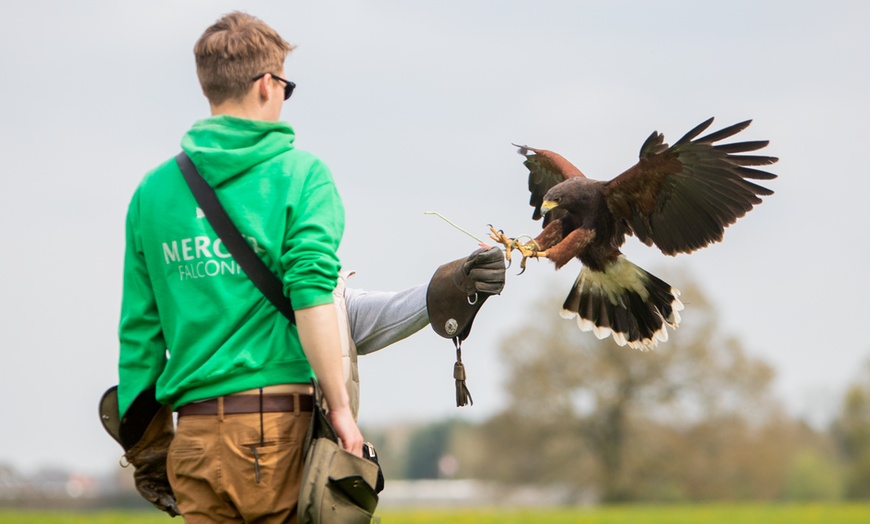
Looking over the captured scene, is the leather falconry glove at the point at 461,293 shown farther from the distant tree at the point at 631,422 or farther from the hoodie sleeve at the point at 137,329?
the distant tree at the point at 631,422

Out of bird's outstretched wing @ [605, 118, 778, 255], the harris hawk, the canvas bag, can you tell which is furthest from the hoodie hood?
bird's outstretched wing @ [605, 118, 778, 255]

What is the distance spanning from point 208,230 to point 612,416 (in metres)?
45.5

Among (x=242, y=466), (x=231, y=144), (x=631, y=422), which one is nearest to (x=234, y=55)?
(x=231, y=144)

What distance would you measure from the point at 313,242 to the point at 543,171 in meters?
A: 2.03

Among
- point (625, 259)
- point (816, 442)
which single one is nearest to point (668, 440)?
point (816, 442)

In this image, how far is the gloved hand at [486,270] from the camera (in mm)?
3264

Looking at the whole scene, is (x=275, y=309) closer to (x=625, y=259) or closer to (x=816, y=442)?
(x=625, y=259)

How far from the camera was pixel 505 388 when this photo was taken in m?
46.6

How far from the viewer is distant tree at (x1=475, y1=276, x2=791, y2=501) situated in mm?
44594

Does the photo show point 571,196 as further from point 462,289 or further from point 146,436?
point 146,436

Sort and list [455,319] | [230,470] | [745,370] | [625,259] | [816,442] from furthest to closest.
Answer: [816,442], [745,370], [625,259], [455,319], [230,470]

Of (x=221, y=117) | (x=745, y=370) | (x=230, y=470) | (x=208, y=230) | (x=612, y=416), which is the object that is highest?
(x=221, y=117)

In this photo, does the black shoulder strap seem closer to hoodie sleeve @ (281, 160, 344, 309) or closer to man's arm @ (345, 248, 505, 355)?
hoodie sleeve @ (281, 160, 344, 309)

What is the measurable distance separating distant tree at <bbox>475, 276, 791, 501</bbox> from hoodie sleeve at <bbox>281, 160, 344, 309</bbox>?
40965mm
